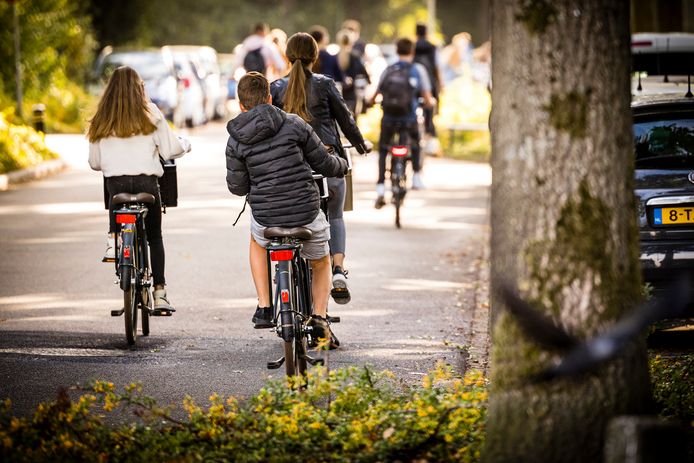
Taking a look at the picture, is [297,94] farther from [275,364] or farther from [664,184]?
[664,184]

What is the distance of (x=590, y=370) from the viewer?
16.1 feet

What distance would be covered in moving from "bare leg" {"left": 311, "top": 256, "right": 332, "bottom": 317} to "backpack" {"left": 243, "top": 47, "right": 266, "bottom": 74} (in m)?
13.2

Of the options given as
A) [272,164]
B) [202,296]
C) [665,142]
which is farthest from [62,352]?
[665,142]

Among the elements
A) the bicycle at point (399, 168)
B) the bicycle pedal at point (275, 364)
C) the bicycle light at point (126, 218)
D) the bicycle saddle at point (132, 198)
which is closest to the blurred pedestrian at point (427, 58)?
the bicycle at point (399, 168)

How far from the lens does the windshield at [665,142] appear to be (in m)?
8.81

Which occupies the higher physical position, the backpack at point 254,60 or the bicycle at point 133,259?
the backpack at point 254,60

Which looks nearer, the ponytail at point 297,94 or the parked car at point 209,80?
the ponytail at point 297,94

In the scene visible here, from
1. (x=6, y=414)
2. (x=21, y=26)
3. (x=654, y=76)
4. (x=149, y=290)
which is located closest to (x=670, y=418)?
(x=6, y=414)

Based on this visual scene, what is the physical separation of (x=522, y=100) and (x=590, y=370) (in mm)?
1090

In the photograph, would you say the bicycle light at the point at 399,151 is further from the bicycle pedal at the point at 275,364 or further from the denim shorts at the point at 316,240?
Result: the bicycle pedal at the point at 275,364

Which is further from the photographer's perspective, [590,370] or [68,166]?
[68,166]

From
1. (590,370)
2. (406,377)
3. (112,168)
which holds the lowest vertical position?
(406,377)

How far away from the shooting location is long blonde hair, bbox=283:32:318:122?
28.9ft

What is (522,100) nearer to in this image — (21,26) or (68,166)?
(68,166)
